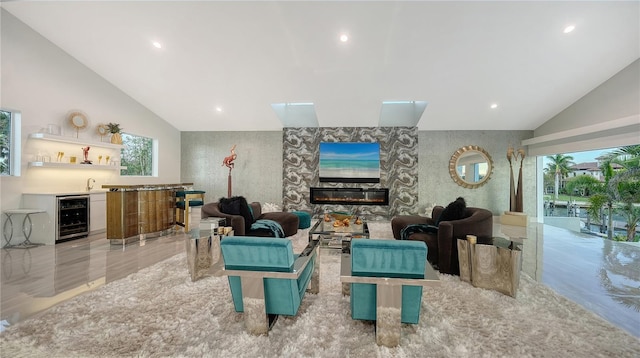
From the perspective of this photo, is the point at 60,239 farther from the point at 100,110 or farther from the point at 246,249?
the point at 246,249

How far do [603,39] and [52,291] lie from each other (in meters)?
8.47

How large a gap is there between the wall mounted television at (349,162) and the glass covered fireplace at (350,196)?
11.5 inches

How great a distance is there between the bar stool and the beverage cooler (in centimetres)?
156

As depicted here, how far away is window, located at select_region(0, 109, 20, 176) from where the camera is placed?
4.39 metres

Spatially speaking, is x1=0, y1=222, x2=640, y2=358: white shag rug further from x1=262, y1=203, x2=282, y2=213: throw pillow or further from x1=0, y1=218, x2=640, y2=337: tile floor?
x1=262, y1=203, x2=282, y2=213: throw pillow

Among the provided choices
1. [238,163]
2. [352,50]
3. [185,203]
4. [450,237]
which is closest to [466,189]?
[450,237]

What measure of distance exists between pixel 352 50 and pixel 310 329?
14.6 ft

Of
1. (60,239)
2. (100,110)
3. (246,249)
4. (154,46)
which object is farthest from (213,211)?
(100,110)

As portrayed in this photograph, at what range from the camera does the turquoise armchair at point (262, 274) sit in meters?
Answer: 1.82

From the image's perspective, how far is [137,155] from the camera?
22.9ft

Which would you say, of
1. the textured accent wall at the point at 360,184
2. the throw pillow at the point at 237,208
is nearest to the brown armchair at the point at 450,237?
the throw pillow at the point at 237,208

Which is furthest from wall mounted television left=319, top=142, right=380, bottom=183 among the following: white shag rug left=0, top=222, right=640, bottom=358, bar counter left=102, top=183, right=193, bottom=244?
white shag rug left=0, top=222, right=640, bottom=358

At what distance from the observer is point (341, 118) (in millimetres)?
7180

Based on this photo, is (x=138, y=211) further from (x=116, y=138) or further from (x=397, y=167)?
(x=397, y=167)
